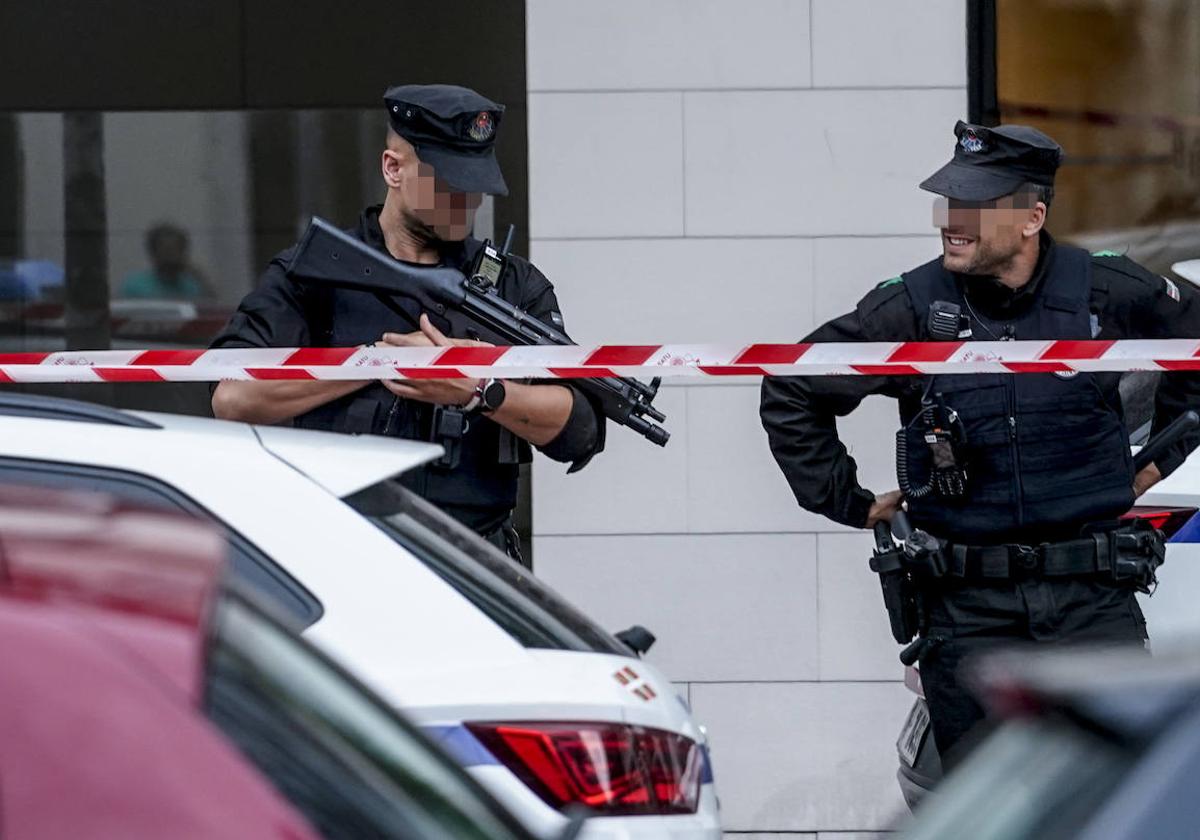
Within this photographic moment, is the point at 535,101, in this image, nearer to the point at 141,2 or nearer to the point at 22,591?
the point at 141,2

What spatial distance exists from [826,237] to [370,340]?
2514mm

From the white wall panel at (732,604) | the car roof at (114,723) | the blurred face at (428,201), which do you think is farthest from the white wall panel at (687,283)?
the car roof at (114,723)

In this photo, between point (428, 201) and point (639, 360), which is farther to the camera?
point (639, 360)

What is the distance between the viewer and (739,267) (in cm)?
689

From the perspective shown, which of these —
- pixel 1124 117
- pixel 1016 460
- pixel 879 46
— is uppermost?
pixel 879 46

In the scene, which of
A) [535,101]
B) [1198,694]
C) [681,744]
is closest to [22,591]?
[1198,694]

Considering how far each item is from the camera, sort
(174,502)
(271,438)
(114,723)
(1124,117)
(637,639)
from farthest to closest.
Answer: (1124,117)
(637,639)
(271,438)
(174,502)
(114,723)

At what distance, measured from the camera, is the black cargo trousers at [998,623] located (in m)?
4.71

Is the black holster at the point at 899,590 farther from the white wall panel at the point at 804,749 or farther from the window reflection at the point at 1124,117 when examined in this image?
the window reflection at the point at 1124,117

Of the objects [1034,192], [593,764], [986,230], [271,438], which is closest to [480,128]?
[986,230]

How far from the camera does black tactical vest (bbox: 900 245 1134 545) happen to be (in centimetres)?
468

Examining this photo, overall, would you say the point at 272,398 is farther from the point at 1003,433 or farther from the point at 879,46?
the point at 879,46

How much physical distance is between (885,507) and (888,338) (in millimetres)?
408

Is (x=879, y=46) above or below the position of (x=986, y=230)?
above
